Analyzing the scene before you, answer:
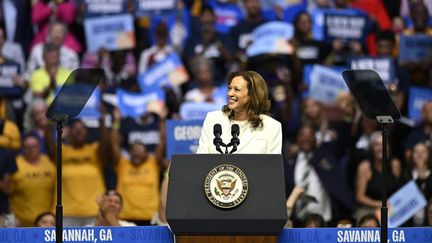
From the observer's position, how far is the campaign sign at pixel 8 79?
15250 millimetres

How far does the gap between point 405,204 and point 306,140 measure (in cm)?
148

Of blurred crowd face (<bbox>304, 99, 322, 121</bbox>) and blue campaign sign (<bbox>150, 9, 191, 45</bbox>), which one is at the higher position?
blue campaign sign (<bbox>150, 9, 191, 45</bbox>)

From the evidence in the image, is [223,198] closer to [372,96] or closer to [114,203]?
[372,96]

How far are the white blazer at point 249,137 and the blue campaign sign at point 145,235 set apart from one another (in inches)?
25.4

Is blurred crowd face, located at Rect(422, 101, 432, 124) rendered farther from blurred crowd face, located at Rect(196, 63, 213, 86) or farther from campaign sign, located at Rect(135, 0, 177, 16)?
campaign sign, located at Rect(135, 0, 177, 16)

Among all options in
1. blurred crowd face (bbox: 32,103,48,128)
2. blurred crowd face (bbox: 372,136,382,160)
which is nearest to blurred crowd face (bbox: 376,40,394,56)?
blurred crowd face (bbox: 372,136,382,160)

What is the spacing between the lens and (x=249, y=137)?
9.41m

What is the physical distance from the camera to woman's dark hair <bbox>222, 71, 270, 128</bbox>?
9.39 metres

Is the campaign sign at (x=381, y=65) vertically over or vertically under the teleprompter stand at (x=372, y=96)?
over

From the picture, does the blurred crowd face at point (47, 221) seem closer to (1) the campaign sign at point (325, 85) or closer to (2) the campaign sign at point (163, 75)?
(2) the campaign sign at point (163, 75)

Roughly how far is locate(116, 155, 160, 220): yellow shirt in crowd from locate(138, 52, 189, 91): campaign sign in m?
1.44

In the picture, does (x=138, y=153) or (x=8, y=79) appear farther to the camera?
(x=8, y=79)

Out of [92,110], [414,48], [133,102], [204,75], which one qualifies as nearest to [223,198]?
[92,110]

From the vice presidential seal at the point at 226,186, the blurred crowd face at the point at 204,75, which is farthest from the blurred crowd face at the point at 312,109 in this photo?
the vice presidential seal at the point at 226,186
